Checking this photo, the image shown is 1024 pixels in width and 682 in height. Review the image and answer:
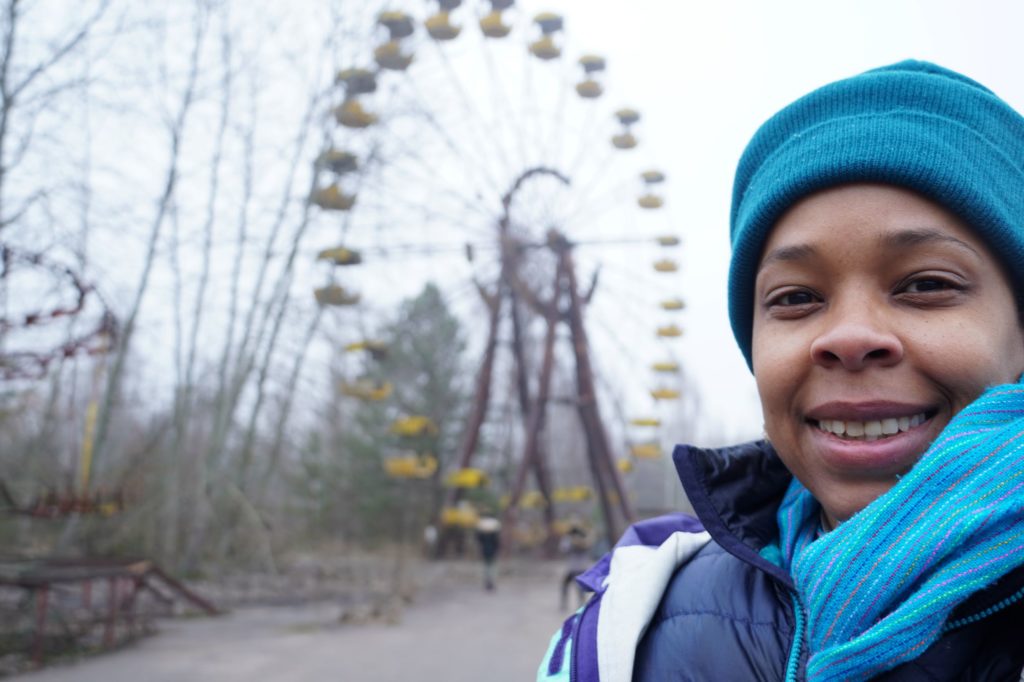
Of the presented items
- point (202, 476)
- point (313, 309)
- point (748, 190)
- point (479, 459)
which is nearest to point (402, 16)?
point (313, 309)

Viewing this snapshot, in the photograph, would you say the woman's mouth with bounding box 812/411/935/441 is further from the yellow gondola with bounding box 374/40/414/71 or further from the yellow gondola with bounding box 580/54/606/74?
the yellow gondola with bounding box 580/54/606/74

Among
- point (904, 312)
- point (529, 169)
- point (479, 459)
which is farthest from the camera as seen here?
point (479, 459)

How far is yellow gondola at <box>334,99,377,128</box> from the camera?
1314cm

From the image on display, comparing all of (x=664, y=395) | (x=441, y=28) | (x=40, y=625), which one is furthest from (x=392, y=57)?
(x=40, y=625)

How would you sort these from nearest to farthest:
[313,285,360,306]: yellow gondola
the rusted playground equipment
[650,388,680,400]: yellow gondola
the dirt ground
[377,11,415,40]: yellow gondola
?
the dirt ground
the rusted playground equipment
[377,11,415,40]: yellow gondola
[313,285,360,306]: yellow gondola
[650,388,680,400]: yellow gondola

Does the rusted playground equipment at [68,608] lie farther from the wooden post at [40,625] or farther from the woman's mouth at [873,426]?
the woman's mouth at [873,426]

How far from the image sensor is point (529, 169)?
14.2 metres

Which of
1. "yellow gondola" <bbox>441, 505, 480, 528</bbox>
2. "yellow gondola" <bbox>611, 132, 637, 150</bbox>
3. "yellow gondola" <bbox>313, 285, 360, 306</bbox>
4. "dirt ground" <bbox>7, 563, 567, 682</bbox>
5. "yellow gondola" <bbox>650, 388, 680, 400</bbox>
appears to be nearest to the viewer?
"dirt ground" <bbox>7, 563, 567, 682</bbox>

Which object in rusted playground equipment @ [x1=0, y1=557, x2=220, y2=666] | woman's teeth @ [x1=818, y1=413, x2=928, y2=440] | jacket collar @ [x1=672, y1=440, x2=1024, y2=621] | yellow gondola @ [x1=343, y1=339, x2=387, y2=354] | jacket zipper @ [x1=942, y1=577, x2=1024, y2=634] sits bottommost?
rusted playground equipment @ [x1=0, y1=557, x2=220, y2=666]

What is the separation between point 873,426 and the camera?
102 cm

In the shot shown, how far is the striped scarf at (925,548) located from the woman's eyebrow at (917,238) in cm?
19

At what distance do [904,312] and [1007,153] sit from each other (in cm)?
31

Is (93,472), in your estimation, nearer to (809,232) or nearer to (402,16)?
(402,16)

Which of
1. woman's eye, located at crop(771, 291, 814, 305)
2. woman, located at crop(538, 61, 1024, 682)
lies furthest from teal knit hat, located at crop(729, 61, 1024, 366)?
woman's eye, located at crop(771, 291, 814, 305)
